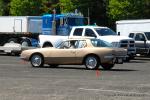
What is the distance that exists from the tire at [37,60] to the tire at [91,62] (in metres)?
2.48

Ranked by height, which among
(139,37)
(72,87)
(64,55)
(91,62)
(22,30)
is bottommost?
(72,87)

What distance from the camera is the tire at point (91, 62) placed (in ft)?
83.1

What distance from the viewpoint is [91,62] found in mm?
25500

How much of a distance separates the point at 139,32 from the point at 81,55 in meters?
14.1

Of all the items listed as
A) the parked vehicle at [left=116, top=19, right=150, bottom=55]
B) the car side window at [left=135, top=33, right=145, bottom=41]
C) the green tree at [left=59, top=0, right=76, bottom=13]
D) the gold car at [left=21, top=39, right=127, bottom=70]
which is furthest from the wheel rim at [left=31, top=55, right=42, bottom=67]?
the green tree at [left=59, top=0, right=76, bottom=13]

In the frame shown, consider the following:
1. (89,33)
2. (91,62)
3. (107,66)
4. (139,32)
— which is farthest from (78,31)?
(91,62)

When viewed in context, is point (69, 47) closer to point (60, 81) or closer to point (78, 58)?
point (78, 58)

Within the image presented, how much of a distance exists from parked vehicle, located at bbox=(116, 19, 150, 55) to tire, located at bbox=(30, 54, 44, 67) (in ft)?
41.7

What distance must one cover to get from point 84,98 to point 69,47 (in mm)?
12514

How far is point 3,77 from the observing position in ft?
67.8

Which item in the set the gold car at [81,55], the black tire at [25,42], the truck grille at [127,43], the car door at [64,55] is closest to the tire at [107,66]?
the gold car at [81,55]

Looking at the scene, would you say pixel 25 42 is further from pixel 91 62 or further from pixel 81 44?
pixel 91 62

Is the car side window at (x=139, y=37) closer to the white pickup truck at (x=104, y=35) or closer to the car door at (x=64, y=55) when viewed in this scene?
the white pickup truck at (x=104, y=35)

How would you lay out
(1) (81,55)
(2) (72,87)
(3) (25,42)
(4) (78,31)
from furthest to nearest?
(3) (25,42) < (4) (78,31) < (1) (81,55) < (2) (72,87)
